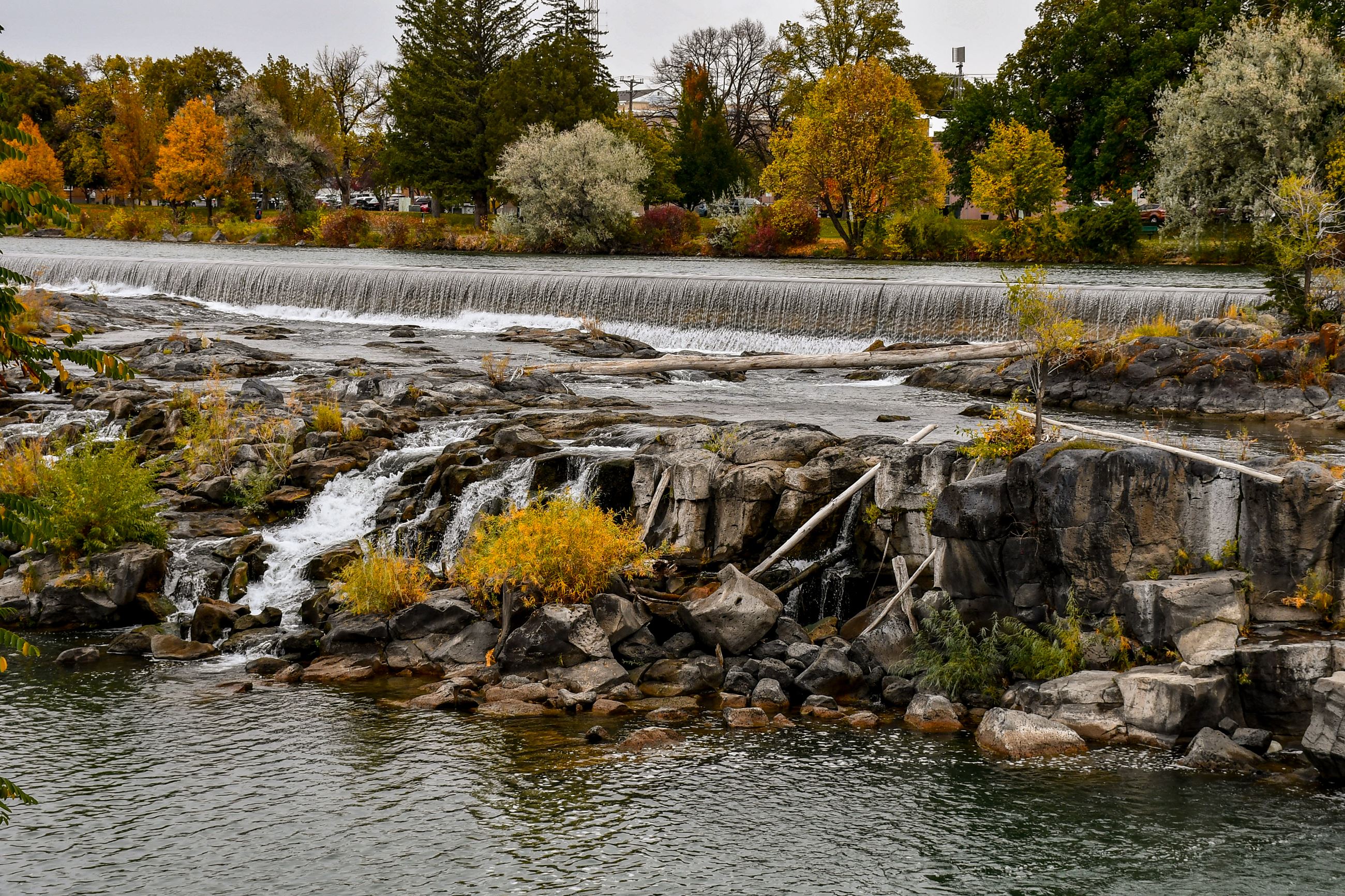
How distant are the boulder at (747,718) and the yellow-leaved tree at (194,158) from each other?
67254mm

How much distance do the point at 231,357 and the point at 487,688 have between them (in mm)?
17220

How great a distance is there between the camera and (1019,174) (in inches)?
2016

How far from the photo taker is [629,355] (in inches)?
1172

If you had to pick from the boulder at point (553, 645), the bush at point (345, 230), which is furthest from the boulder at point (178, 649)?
the bush at point (345, 230)

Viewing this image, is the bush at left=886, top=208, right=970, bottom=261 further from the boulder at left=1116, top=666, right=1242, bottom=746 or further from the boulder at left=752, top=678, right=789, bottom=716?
the boulder at left=1116, top=666, right=1242, bottom=746

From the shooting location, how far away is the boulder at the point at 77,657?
13.0m

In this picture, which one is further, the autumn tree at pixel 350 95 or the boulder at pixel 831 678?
the autumn tree at pixel 350 95

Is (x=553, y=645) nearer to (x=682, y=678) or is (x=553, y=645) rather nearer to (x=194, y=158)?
(x=682, y=678)

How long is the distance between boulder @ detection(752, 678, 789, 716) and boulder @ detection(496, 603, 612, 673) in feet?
5.48

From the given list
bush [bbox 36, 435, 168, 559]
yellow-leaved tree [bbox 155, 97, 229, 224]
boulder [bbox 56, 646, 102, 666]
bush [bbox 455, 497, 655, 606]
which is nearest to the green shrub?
bush [bbox 455, 497, 655, 606]

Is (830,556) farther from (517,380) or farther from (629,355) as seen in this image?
(629,355)

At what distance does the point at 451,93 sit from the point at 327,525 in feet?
186

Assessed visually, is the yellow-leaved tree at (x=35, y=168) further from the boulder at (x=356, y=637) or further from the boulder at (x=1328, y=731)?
the boulder at (x=1328, y=731)

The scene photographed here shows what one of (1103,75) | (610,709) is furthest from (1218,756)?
(1103,75)
